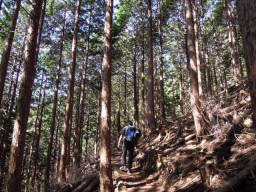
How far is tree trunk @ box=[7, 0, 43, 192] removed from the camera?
17.2ft

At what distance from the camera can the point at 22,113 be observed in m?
5.67

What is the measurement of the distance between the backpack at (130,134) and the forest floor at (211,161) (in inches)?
45.5

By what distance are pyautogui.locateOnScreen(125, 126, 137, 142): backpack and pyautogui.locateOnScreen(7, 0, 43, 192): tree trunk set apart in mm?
3425

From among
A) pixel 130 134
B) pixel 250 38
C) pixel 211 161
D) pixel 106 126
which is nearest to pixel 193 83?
pixel 130 134

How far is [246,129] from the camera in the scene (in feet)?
14.3

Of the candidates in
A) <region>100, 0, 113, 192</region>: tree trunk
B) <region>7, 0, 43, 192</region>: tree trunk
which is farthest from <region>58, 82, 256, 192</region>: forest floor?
<region>7, 0, 43, 192</region>: tree trunk

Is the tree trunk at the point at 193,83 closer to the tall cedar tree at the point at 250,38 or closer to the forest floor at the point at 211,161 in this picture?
the forest floor at the point at 211,161

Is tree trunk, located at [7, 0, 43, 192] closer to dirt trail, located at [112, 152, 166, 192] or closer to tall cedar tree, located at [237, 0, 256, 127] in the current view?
dirt trail, located at [112, 152, 166, 192]

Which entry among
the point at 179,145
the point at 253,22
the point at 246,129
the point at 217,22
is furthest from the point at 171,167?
the point at 217,22

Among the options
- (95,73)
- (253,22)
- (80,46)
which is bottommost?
(253,22)

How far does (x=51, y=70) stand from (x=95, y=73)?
15.8ft

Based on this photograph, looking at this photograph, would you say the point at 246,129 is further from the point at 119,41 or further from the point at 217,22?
the point at 217,22

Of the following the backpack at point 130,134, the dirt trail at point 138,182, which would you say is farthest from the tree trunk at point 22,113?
the backpack at point 130,134

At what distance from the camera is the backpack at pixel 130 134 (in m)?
6.97
